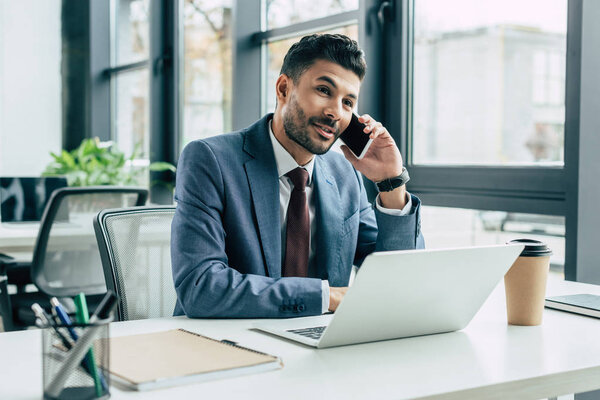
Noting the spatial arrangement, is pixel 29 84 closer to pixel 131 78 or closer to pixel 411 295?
Result: pixel 131 78

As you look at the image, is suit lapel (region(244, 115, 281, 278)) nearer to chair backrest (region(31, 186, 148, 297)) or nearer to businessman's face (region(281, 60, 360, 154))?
businessman's face (region(281, 60, 360, 154))

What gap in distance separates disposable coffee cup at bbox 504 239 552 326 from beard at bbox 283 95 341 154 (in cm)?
58

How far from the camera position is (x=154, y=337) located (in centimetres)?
119

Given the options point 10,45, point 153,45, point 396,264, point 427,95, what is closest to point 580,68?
point 427,95

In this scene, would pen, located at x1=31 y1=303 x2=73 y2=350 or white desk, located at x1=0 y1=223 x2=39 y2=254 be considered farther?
white desk, located at x1=0 y1=223 x2=39 y2=254

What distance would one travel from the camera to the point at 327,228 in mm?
1805

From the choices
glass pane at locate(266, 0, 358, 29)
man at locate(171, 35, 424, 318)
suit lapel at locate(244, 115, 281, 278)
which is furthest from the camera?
glass pane at locate(266, 0, 358, 29)

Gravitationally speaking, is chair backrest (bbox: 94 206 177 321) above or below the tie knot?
below

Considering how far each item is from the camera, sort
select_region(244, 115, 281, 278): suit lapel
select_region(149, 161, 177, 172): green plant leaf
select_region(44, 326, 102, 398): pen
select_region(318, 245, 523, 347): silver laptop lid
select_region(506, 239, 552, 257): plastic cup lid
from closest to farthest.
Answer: select_region(44, 326, 102, 398): pen, select_region(318, 245, 523, 347): silver laptop lid, select_region(506, 239, 552, 257): plastic cup lid, select_region(244, 115, 281, 278): suit lapel, select_region(149, 161, 177, 172): green plant leaf

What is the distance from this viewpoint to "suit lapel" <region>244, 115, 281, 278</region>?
167 cm

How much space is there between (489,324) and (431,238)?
1600 mm

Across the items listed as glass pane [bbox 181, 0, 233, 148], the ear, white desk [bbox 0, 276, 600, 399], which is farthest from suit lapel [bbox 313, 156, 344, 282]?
glass pane [bbox 181, 0, 233, 148]

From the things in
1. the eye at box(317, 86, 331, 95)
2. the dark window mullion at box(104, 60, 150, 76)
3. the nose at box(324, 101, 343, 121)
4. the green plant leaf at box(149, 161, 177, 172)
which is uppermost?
the dark window mullion at box(104, 60, 150, 76)

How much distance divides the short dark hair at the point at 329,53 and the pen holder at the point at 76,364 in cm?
103
